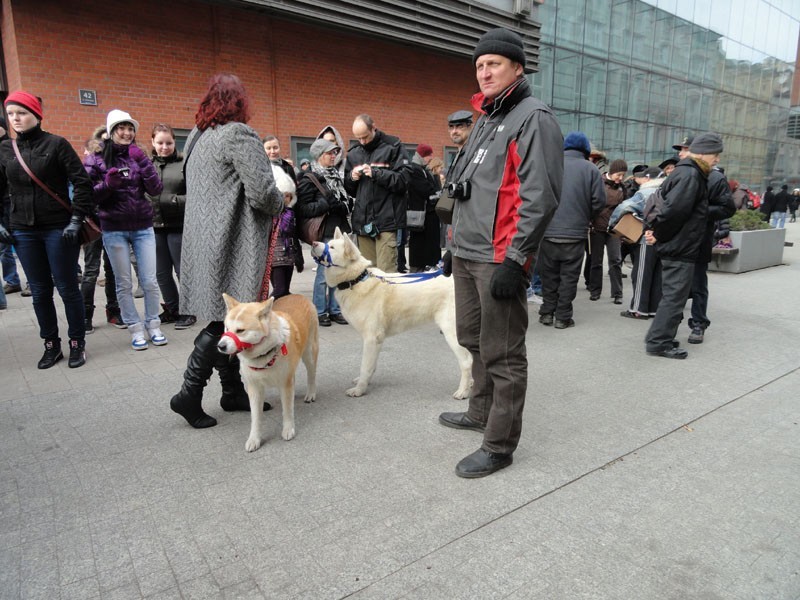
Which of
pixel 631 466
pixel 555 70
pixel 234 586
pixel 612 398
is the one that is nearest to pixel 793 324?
pixel 612 398

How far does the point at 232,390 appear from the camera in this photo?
3783mm

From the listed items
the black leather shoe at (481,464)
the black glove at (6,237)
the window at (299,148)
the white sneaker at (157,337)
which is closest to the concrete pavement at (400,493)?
the black leather shoe at (481,464)

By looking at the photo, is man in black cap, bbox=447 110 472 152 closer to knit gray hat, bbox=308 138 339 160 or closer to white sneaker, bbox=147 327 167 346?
knit gray hat, bbox=308 138 339 160

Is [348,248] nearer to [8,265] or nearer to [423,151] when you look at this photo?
[423,151]

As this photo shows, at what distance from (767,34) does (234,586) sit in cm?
3921

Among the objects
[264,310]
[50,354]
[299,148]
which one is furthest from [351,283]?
[299,148]

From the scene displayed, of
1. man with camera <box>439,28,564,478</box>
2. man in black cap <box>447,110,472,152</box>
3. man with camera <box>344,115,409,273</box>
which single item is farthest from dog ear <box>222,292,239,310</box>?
man in black cap <box>447,110,472,152</box>

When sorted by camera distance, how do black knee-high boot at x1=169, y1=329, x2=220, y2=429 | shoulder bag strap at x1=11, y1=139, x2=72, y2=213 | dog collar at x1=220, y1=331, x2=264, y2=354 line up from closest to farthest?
1. dog collar at x1=220, y1=331, x2=264, y2=354
2. black knee-high boot at x1=169, y1=329, x2=220, y2=429
3. shoulder bag strap at x1=11, y1=139, x2=72, y2=213

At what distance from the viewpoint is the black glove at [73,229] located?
14.5 feet

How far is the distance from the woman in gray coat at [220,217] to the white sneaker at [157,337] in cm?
216

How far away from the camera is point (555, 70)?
18.5 metres

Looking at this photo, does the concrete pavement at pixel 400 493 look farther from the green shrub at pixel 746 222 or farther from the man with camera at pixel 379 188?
the green shrub at pixel 746 222

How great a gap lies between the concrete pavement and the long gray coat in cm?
99

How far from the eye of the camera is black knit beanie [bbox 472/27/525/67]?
8.86 feet
